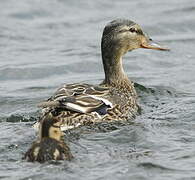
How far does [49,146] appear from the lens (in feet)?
23.7

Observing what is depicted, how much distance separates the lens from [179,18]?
15203mm

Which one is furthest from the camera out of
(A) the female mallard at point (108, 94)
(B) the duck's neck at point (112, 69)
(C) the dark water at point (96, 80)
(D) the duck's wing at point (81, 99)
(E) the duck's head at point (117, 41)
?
(B) the duck's neck at point (112, 69)

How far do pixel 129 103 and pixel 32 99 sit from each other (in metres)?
1.59

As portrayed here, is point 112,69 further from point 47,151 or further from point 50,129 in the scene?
point 47,151

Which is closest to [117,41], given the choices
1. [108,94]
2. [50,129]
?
[108,94]

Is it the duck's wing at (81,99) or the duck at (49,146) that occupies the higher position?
the duck's wing at (81,99)

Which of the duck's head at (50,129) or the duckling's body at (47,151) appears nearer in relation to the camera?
the duckling's body at (47,151)

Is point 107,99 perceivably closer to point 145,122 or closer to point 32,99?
point 145,122

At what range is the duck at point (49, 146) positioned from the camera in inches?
282

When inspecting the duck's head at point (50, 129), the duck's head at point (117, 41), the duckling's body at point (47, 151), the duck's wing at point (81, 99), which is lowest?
the duckling's body at point (47, 151)

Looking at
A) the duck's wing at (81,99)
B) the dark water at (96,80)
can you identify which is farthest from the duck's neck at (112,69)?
the duck's wing at (81,99)

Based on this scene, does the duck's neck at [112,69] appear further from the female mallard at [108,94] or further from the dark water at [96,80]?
the dark water at [96,80]

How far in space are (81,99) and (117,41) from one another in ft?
5.16

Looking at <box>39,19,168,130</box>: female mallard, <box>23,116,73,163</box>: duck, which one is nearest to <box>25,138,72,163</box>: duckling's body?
<box>23,116,73,163</box>: duck
